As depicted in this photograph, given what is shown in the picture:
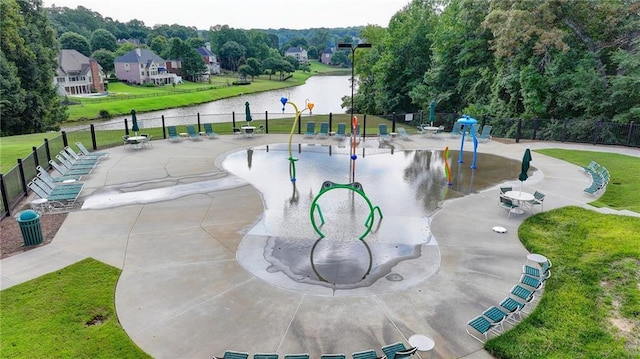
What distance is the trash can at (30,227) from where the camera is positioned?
1185 cm

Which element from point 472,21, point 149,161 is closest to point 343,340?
point 149,161

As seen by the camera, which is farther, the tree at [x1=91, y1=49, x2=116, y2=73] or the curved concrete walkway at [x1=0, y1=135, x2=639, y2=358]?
the tree at [x1=91, y1=49, x2=116, y2=73]

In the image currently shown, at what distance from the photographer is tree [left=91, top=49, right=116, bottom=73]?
97.2 metres

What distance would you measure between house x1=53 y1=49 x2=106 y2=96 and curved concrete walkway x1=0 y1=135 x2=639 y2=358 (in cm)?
7585

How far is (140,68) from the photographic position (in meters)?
94.5

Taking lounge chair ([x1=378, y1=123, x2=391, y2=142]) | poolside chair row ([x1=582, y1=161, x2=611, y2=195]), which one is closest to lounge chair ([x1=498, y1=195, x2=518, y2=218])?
poolside chair row ([x1=582, y1=161, x2=611, y2=195])

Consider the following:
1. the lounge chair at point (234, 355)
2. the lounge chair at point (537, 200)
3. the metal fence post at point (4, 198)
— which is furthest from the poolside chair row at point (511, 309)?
the metal fence post at point (4, 198)

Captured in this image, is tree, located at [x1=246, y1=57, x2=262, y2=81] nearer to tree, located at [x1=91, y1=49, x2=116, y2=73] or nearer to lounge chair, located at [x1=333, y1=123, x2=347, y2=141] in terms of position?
tree, located at [x1=91, y1=49, x2=116, y2=73]

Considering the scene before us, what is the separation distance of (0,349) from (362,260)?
8.10 meters

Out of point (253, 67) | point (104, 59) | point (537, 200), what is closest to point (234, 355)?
point (537, 200)

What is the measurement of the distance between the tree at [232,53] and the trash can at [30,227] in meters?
126

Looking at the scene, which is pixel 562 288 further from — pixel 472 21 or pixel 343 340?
pixel 472 21

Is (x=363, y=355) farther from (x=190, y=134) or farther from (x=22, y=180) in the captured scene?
(x=190, y=134)

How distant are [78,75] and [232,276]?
88.1 m
